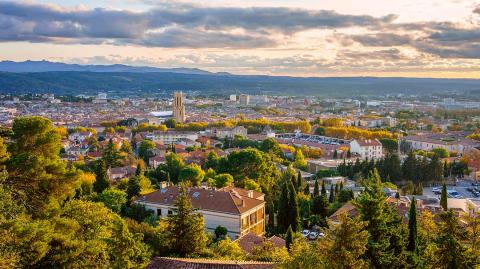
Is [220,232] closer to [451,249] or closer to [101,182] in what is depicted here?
[101,182]

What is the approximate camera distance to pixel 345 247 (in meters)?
13.0

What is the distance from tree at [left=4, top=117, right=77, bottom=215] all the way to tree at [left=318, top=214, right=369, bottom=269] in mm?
7525

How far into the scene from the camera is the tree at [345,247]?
42.2ft

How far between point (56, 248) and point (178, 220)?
6534mm

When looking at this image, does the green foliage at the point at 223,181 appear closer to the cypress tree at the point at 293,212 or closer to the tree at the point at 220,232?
the cypress tree at the point at 293,212

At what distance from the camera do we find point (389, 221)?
15852mm

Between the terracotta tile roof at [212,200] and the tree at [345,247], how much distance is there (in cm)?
1588

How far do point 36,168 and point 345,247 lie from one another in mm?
8501

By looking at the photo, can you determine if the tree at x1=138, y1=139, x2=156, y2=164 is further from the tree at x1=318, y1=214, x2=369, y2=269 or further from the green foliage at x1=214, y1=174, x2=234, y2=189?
the tree at x1=318, y1=214, x2=369, y2=269

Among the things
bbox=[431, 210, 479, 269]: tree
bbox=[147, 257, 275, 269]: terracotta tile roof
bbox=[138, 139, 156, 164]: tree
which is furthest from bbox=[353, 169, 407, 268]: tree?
bbox=[138, 139, 156, 164]: tree

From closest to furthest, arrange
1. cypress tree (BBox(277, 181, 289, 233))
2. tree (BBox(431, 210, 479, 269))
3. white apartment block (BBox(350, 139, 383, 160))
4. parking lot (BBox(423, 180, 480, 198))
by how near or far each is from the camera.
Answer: tree (BBox(431, 210, 479, 269)) → cypress tree (BBox(277, 181, 289, 233)) → parking lot (BBox(423, 180, 480, 198)) → white apartment block (BBox(350, 139, 383, 160))

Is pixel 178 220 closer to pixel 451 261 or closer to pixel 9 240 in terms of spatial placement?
pixel 9 240

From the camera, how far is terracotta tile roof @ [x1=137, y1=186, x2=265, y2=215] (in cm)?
2948

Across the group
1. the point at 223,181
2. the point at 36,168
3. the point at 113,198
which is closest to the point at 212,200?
the point at 113,198
